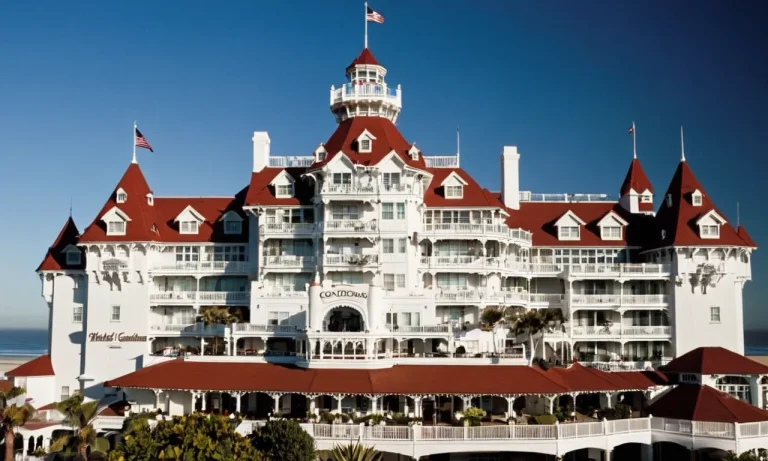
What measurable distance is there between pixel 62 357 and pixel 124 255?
326 inches

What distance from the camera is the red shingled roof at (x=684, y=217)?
55.6 m

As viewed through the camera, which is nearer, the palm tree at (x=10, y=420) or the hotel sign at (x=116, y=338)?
the palm tree at (x=10, y=420)

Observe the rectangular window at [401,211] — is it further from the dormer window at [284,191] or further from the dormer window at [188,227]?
the dormer window at [188,227]

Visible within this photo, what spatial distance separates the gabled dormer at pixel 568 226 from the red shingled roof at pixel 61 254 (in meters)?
34.6

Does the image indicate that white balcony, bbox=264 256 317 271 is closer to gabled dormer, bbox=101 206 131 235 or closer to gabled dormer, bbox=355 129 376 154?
gabled dormer, bbox=355 129 376 154

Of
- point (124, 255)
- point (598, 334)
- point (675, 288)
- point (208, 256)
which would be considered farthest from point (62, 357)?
point (675, 288)

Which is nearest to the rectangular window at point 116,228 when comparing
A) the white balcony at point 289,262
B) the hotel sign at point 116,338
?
the hotel sign at point 116,338

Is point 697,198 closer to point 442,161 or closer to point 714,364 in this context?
point 714,364

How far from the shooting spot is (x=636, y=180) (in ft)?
208

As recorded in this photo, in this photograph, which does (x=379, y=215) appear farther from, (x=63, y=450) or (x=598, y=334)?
(x=63, y=450)

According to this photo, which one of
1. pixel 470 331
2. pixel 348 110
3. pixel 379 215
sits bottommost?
pixel 470 331

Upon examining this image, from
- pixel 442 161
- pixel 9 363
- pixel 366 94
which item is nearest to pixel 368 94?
pixel 366 94

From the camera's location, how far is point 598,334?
56594 millimetres

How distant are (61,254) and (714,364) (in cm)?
4499
